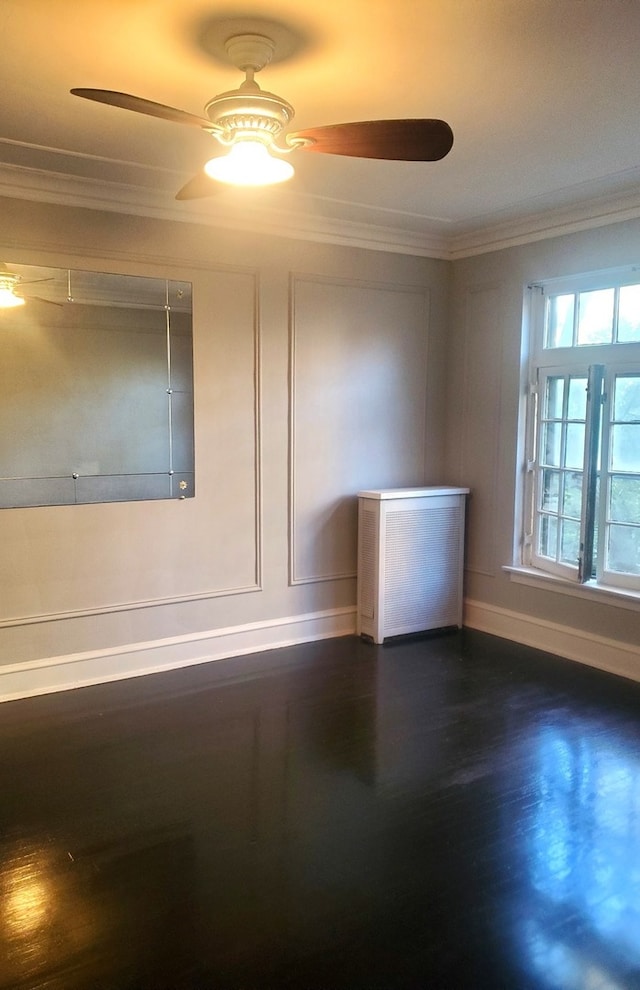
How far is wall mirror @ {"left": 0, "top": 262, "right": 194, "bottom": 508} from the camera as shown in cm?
345

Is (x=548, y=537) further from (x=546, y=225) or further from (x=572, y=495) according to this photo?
(x=546, y=225)

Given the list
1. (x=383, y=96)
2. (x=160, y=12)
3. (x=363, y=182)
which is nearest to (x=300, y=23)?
(x=160, y=12)

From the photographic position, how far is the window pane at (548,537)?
173 inches

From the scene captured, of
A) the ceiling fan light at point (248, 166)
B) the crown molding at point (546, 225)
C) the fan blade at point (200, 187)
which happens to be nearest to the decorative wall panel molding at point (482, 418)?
the crown molding at point (546, 225)

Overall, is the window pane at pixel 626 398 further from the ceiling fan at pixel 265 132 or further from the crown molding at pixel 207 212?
the ceiling fan at pixel 265 132

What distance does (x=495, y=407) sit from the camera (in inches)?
182

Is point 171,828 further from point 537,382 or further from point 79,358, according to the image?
point 537,382

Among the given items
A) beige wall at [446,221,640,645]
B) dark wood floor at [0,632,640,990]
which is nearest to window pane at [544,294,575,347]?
beige wall at [446,221,640,645]

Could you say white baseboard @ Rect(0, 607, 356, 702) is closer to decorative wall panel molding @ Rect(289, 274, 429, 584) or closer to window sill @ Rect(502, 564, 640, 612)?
decorative wall panel molding @ Rect(289, 274, 429, 584)

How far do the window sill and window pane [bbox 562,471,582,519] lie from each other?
40 cm

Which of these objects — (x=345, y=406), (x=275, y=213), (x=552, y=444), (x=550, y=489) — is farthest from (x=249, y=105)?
(x=550, y=489)

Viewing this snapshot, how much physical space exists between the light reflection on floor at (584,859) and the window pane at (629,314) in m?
2.08

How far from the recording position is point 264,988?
5.82 feet

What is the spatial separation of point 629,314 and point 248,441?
7.30ft
